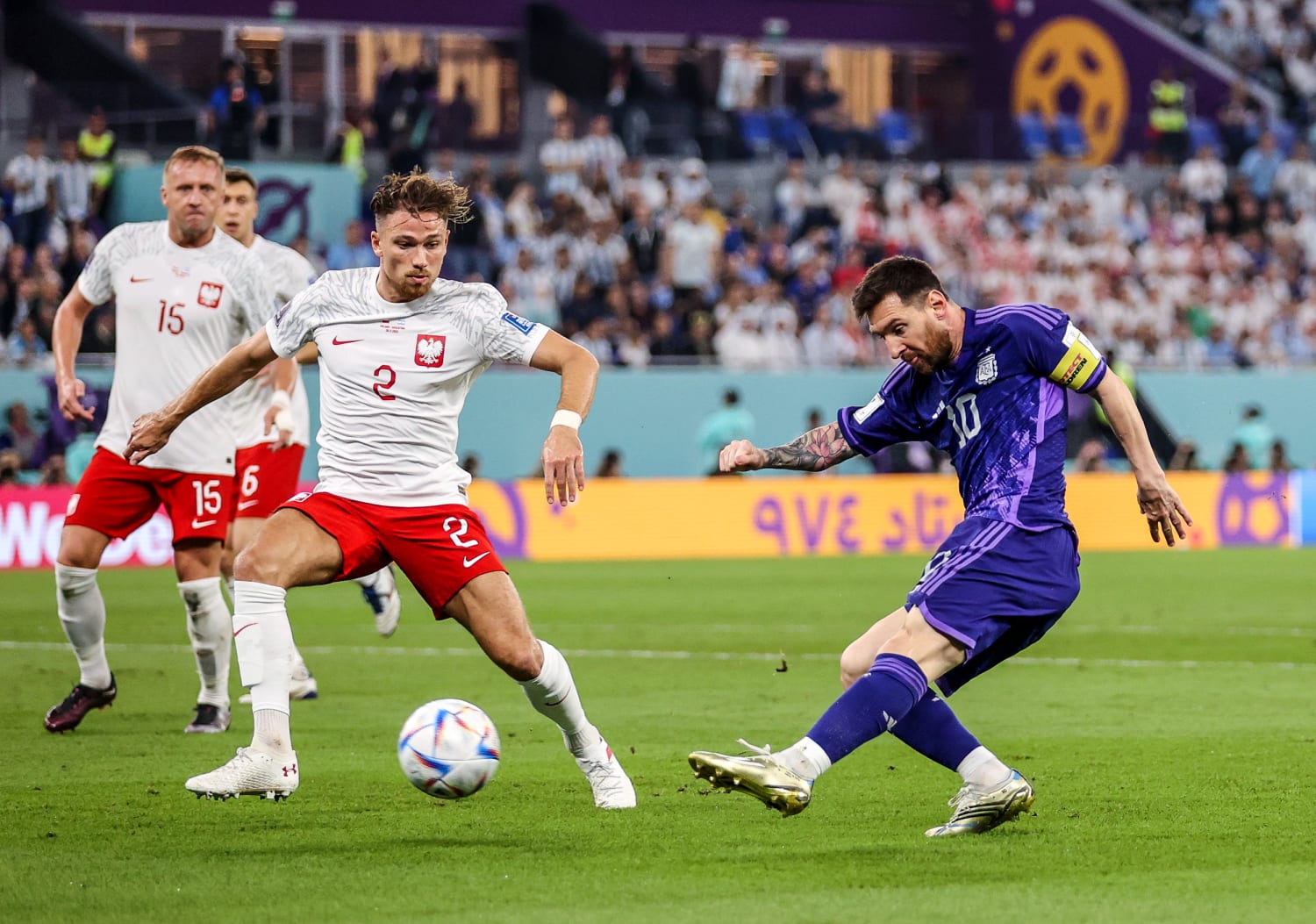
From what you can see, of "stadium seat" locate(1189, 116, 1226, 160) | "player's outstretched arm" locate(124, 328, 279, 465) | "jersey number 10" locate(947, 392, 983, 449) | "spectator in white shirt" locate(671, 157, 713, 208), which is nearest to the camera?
"jersey number 10" locate(947, 392, 983, 449)

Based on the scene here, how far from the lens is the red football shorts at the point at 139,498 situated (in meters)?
9.06

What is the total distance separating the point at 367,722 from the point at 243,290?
7.07ft

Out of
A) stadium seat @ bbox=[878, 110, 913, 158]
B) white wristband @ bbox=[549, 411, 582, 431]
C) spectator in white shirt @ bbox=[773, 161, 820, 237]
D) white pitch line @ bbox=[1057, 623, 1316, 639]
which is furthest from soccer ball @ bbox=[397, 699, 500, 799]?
stadium seat @ bbox=[878, 110, 913, 158]

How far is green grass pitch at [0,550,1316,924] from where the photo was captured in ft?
18.5

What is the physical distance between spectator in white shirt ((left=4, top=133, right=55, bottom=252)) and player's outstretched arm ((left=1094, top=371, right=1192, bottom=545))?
1833 cm

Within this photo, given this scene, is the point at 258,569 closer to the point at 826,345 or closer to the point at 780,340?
the point at 780,340

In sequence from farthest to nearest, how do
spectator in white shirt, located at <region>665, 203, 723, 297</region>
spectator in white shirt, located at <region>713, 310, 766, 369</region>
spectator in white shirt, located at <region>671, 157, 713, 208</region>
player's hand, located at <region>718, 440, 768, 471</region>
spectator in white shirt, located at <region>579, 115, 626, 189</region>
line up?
spectator in white shirt, located at <region>579, 115, 626, 189</region> < spectator in white shirt, located at <region>671, 157, 713, 208</region> < spectator in white shirt, located at <region>665, 203, 723, 297</region> < spectator in white shirt, located at <region>713, 310, 766, 369</region> < player's hand, located at <region>718, 440, 768, 471</region>

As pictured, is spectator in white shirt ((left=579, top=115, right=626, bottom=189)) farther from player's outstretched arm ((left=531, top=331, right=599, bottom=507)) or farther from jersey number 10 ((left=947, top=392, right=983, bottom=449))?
jersey number 10 ((left=947, top=392, right=983, bottom=449))

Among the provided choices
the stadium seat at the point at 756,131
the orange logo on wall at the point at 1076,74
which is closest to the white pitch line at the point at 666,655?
the stadium seat at the point at 756,131

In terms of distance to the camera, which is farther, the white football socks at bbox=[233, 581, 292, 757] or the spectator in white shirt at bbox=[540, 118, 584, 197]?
the spectator in white shirt at bbox=[540, 118, 584, 197]

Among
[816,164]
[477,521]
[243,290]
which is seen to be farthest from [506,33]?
[477,521]

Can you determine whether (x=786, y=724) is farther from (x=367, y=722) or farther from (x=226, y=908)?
(x=226, y=908)

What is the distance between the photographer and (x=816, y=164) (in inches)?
1191

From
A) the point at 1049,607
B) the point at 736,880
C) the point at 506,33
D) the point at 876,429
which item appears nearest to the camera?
the point at 736,880
